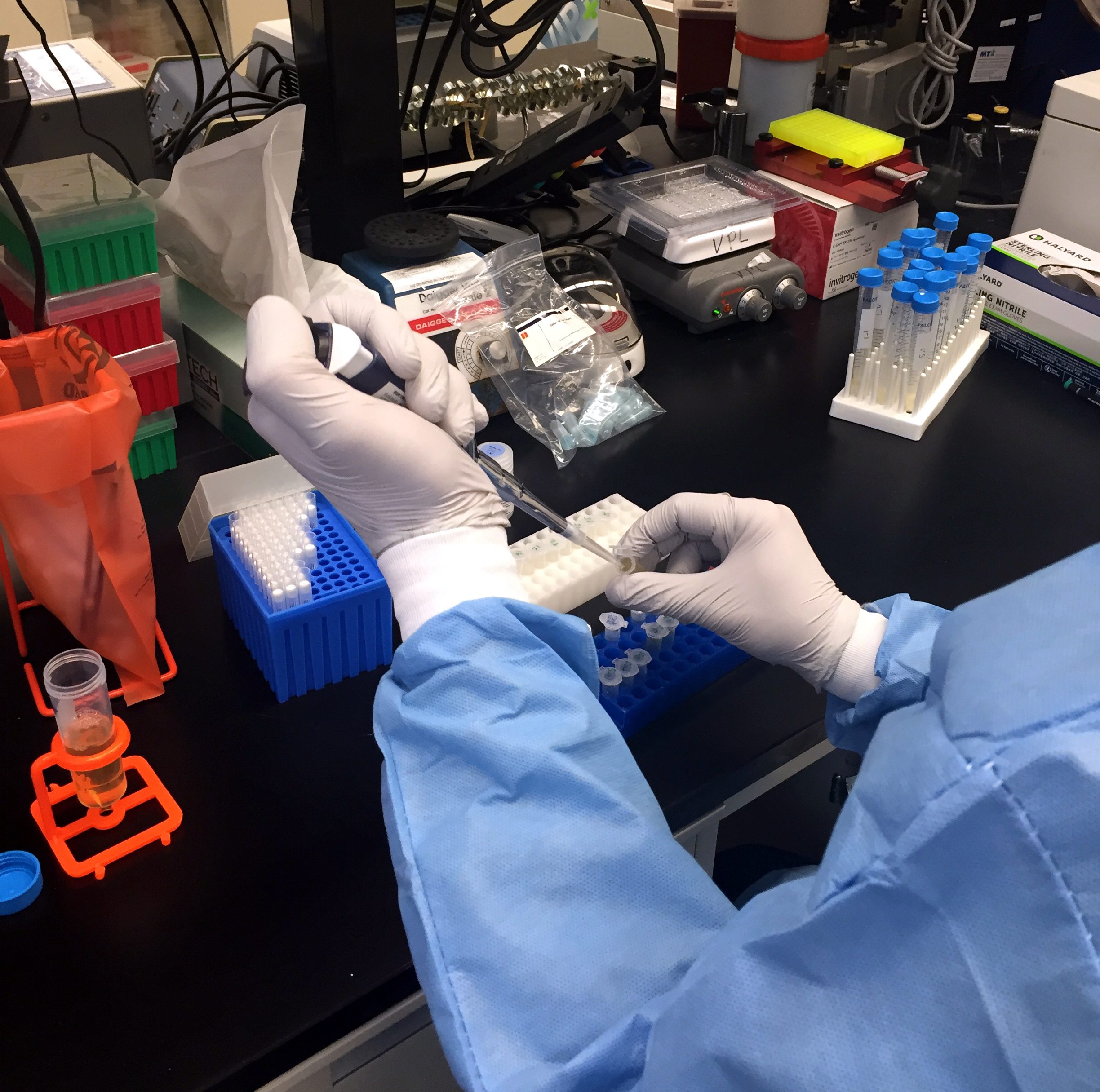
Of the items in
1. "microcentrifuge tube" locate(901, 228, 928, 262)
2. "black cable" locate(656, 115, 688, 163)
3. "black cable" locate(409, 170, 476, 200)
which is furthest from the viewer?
"black cable" locate(656, 115, 688, 163)

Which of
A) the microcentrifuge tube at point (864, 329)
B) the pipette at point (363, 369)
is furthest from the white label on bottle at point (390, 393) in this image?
the microcentrifuge tube at point (864, 329)

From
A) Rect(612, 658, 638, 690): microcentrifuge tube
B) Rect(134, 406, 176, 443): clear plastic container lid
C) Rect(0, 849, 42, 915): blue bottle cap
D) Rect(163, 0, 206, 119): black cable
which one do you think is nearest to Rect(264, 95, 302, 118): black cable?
Rect(163, 0, 206, 119): black cable

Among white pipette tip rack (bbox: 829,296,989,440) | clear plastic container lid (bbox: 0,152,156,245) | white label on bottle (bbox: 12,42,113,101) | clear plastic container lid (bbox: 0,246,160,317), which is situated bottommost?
white pipette tip rack (bbox: 829,296,989,440)

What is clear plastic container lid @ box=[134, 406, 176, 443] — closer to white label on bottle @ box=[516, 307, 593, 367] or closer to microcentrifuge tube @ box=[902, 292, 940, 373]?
white label on bottle @ box=[516, 307, 593, 367]

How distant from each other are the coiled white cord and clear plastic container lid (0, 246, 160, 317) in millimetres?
1637

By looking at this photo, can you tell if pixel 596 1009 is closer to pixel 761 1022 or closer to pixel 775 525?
pixel 761 1022

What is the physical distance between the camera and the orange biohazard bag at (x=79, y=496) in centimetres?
76

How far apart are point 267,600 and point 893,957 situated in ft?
2.00

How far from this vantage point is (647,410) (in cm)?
130

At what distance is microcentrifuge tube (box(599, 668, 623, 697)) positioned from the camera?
35.0 inches

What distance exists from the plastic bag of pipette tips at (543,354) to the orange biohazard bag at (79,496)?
48cm

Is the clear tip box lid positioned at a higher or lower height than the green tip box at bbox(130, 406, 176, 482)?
higher

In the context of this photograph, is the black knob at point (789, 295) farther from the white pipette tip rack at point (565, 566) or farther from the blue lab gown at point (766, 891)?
the blue lab gown at point (766, 891)

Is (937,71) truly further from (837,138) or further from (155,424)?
(155,424)
